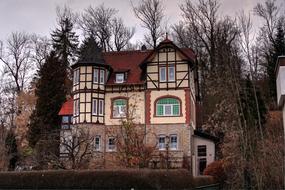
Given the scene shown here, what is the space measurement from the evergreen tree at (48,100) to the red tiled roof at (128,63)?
20.9 feet

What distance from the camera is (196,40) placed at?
45.6 m

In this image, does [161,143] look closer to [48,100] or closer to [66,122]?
[66,122]

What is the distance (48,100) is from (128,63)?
8903 millimetres

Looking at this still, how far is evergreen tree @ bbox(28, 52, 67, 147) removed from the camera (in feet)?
134

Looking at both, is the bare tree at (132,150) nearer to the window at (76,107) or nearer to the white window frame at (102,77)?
the window at (76,107)

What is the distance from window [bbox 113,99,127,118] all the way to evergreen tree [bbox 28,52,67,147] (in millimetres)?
6120

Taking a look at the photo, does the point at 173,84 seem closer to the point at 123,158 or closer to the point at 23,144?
the point at 123,158

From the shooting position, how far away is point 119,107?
124 feet

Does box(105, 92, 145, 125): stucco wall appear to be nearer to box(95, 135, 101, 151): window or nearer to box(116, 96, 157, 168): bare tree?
box(95, 135, 101, 151): window

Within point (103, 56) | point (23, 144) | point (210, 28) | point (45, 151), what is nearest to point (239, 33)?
point (45, 151)

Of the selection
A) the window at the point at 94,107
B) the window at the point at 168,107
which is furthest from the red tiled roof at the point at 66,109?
the window at the point at 168,107

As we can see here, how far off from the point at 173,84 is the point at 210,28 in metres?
9.69

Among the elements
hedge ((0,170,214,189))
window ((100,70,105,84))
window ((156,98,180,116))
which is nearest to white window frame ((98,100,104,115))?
window ((100,70,105,84))

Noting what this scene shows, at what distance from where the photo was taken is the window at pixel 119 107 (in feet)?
123
